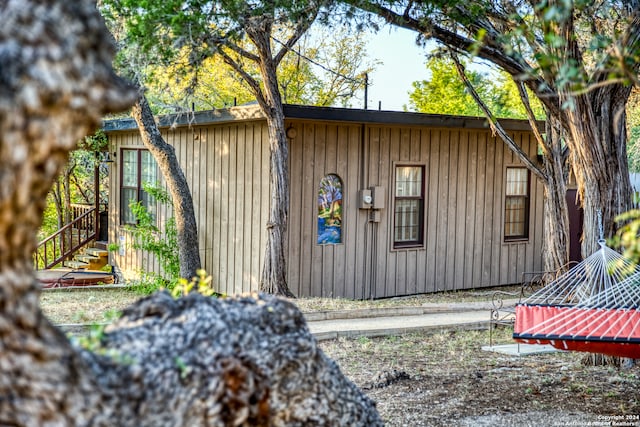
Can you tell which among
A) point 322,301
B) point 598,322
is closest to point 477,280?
point 322,301

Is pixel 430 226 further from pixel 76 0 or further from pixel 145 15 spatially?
pixel 76 0

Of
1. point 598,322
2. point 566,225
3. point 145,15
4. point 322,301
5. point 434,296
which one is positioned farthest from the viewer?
point 434,296

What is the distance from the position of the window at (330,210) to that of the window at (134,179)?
4144 millimetres

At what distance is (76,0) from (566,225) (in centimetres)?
1055

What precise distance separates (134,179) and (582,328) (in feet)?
37.8

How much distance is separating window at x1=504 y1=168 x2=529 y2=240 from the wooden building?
21 millimetres

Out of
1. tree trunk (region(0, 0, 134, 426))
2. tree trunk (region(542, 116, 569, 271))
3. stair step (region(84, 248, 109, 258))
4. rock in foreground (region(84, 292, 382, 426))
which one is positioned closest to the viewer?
tree trunk (region(0, 0, 134, 426))

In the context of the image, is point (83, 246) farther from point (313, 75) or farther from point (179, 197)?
point (313, 75)

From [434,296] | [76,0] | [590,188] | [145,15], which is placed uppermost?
[145,15]

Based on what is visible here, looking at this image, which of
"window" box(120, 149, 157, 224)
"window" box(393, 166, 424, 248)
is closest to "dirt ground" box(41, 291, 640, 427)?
"window" box(393, 166, 424, 248)

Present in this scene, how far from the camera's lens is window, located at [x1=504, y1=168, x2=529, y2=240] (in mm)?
14516

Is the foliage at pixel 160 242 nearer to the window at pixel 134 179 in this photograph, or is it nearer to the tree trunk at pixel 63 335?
the window at pixel 134 179

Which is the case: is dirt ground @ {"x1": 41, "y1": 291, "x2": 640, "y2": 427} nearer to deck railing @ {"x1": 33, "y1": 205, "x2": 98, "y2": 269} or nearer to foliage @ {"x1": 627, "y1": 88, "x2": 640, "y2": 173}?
foliage @ {"x1": 627, "y1": 88, "x2": 640, "y2": 173}

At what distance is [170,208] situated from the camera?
552 inches
